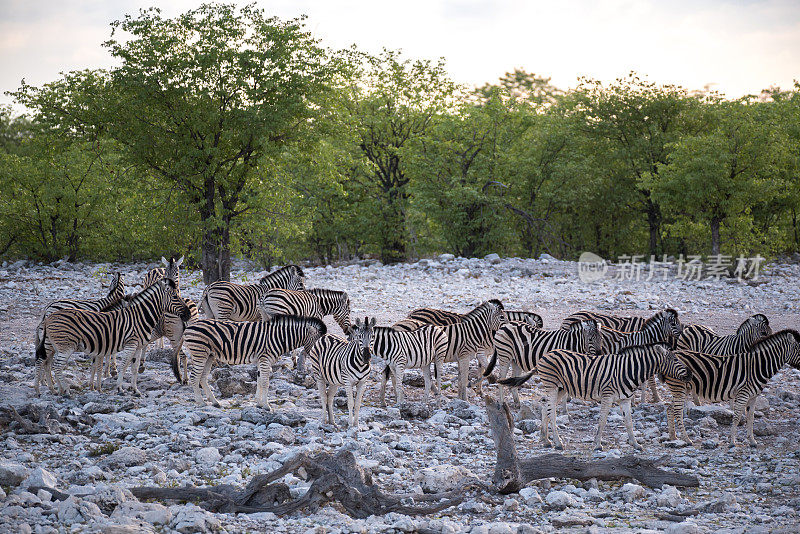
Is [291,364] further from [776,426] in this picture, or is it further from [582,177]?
[582,177]

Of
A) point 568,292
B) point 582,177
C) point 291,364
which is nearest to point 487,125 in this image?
point 582,177

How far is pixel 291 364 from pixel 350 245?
24.1 metres

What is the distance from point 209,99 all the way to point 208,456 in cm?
1314

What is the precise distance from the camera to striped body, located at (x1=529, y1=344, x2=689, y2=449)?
10117 mm

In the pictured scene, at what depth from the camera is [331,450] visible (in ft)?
31.0

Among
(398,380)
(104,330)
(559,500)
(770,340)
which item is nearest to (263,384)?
(398,380)

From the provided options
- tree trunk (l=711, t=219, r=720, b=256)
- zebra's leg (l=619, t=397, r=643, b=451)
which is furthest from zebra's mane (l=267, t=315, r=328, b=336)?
tree trunk (l=711, t=219, r=720, b=256)

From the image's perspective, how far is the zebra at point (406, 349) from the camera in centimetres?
1160

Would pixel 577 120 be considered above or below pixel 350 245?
above

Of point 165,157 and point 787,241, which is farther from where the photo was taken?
point 787,241

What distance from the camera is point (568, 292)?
76.9ft

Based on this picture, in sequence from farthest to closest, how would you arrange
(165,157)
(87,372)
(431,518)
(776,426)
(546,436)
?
(165,157) → (87,372) → (776,426) → (546,436) → (431,518)

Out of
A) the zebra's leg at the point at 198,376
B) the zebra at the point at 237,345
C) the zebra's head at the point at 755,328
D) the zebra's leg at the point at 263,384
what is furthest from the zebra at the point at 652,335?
the zebra's leg at the point at 198,376

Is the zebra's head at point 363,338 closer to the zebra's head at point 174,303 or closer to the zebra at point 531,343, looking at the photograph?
the zebra at point 531,343
